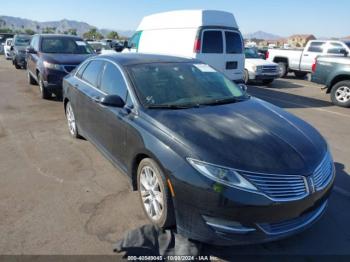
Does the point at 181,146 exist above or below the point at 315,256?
above

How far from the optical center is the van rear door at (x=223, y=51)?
29.2ft

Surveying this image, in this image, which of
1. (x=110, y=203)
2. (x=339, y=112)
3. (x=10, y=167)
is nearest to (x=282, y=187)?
(x=110, y=203)

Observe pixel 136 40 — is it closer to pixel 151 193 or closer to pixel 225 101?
pixel 225 101

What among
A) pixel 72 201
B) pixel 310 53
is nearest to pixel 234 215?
pixel 72 201

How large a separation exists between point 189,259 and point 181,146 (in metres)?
0.96

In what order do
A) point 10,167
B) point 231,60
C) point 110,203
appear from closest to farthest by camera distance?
point 110,203
point 10,167
point 231,60

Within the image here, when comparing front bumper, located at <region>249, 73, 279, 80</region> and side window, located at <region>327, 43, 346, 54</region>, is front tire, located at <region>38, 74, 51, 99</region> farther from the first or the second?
side window, located at <region>327, 43, 346, 54</region>

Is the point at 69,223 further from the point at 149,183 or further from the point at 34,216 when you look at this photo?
the point at 149,183

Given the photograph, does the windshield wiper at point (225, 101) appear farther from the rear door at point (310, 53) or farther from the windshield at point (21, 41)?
the windshield at point (21, 41)

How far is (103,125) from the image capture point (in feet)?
13.6

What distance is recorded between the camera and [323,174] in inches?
115

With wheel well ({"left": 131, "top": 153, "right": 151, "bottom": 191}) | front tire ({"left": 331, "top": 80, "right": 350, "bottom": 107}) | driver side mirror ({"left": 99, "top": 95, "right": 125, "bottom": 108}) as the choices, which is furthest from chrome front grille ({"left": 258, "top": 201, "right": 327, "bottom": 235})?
front tire ({"left": 331, "top": 80, "right": 350, "bottom": 107})

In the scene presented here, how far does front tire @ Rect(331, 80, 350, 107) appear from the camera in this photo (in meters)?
9.39

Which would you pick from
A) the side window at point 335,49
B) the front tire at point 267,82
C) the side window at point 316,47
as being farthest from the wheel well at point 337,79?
the side window at point 316,47
